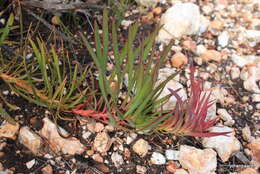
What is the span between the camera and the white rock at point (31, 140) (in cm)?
113

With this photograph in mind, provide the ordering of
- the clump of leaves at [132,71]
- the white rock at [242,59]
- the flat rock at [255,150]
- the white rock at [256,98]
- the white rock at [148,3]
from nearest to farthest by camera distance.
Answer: the clump of leaves at [132,71], the flat rock at [255,150], the white rock at [256,98], the white rock at [242,59], the white rock at [148,3]

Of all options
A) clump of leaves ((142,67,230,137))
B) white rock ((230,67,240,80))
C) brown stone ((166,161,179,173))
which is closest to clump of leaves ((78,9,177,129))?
clump of leaves ((142,67,230,137))

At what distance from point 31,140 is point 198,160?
54 centimetres

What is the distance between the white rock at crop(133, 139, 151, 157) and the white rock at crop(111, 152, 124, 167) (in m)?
0.06

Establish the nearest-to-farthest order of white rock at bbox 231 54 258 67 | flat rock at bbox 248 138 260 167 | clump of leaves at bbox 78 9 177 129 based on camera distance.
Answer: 1. clump of leaves at bbox 78 9 177 129
2. flat rock at bbox 248 138 260 167
3. white rock at bbox 231 54 258 67

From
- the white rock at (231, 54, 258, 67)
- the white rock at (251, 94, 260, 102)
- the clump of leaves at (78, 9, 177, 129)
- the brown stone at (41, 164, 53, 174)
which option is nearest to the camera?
the clump of leaves at (78, 9, 177, 129)

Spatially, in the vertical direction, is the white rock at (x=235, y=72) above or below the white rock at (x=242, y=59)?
below

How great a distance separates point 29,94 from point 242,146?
0.77 metres

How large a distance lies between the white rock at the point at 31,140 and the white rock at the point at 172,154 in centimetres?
42

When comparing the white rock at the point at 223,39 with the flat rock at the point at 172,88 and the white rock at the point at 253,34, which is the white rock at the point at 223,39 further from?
the flat rock at the point at 172,88

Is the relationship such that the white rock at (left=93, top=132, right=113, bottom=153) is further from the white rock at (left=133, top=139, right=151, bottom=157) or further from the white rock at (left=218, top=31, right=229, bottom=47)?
the white rock at (left=218, top=31, right=229, bottom=47)

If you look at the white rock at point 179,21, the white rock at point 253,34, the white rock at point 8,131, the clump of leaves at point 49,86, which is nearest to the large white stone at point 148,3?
the white rock at point 179,21

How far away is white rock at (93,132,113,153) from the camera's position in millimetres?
1164

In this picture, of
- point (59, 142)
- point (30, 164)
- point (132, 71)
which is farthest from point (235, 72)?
point (30, 164)
